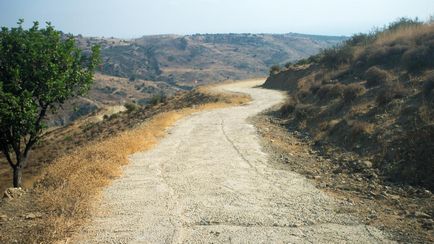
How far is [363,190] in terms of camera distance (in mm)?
9641

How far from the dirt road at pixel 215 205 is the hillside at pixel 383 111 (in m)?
2.74

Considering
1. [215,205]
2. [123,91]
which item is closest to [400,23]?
[215,205]

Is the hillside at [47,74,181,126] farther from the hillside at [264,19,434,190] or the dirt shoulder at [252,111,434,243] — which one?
the dirt shoulder at [252,111,434,243]

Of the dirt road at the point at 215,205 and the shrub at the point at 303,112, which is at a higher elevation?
the shrub at the point at 303,112

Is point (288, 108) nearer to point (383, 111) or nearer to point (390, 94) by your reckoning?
point (390, 94)

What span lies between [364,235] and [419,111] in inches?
316

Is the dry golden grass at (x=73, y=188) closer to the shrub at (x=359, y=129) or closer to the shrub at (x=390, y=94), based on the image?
the shrub at (x=359, y=129)

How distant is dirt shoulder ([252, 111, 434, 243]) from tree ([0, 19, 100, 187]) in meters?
9.53

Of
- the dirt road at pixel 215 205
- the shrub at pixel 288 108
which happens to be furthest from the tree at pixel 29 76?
the shrub at pixel 288 108

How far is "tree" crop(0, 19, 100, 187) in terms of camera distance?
15672mm

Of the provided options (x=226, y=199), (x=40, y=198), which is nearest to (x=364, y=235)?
(x=226, y=199)

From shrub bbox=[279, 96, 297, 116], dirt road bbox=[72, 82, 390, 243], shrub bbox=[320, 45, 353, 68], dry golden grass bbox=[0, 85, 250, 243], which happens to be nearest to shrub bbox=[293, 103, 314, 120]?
shrub bbox=[279, 96, 297, 116]

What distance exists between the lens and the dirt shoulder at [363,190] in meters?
7.51

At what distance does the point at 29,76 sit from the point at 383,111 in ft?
48.3
